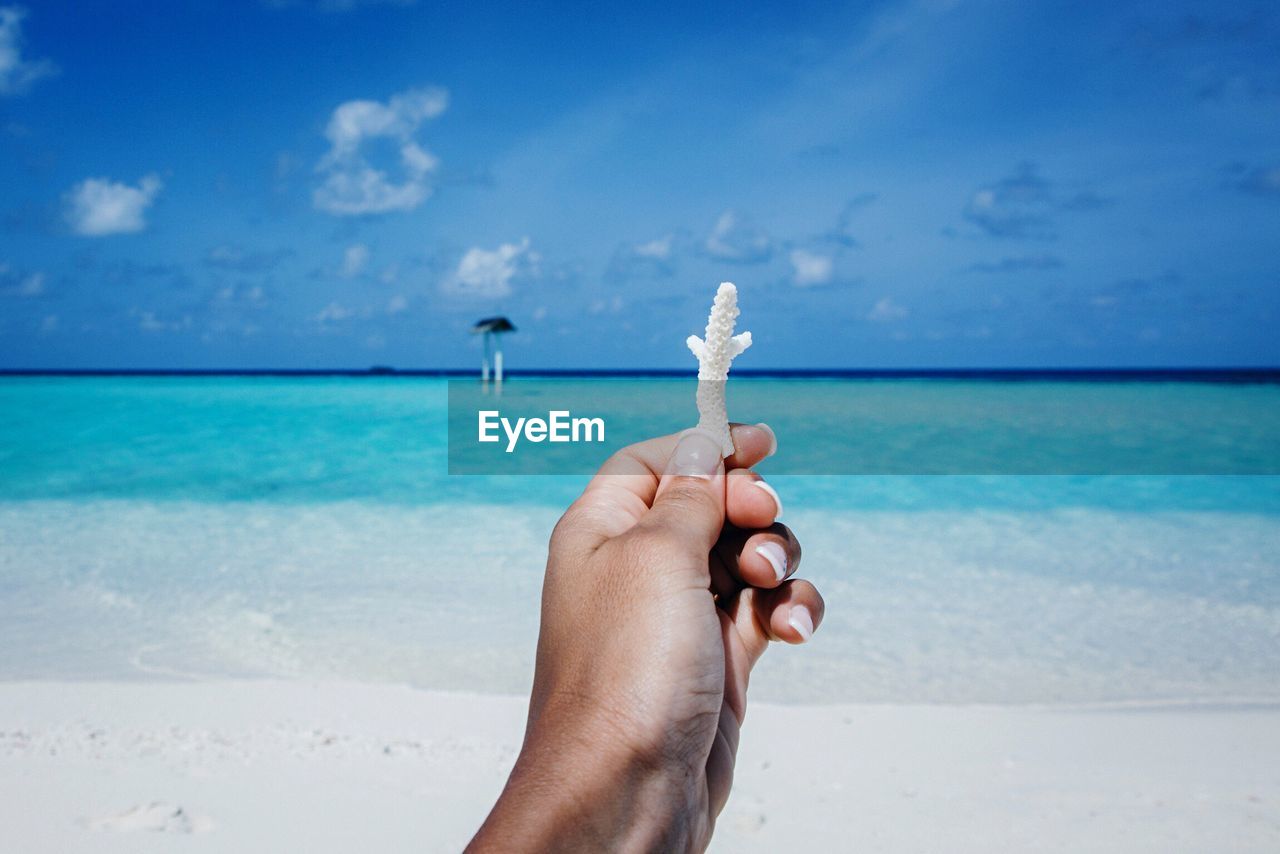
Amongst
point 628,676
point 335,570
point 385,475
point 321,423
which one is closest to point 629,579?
point 628,676

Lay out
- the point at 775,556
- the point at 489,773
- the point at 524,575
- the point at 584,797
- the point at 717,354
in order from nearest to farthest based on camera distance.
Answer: the point at 584,797
the point at 717,354
the point at 775,556
the point at 489,773
the point at 524,575

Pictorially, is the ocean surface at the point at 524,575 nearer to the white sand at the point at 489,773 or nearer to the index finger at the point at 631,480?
the white sand at the point at 489,773

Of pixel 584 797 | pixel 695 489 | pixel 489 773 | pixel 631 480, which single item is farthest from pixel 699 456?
pixel 489 773

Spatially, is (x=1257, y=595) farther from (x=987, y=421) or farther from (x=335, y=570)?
(x=987, y=421)

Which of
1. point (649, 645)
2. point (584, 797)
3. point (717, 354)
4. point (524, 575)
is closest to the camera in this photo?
point (584, 797)

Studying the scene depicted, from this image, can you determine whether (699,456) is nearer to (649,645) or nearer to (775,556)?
(775,556)

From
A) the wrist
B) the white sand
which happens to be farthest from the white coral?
the white sand

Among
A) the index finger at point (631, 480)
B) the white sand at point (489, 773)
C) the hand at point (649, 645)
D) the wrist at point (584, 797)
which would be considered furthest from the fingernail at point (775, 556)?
the white sand at point (489, 773)
